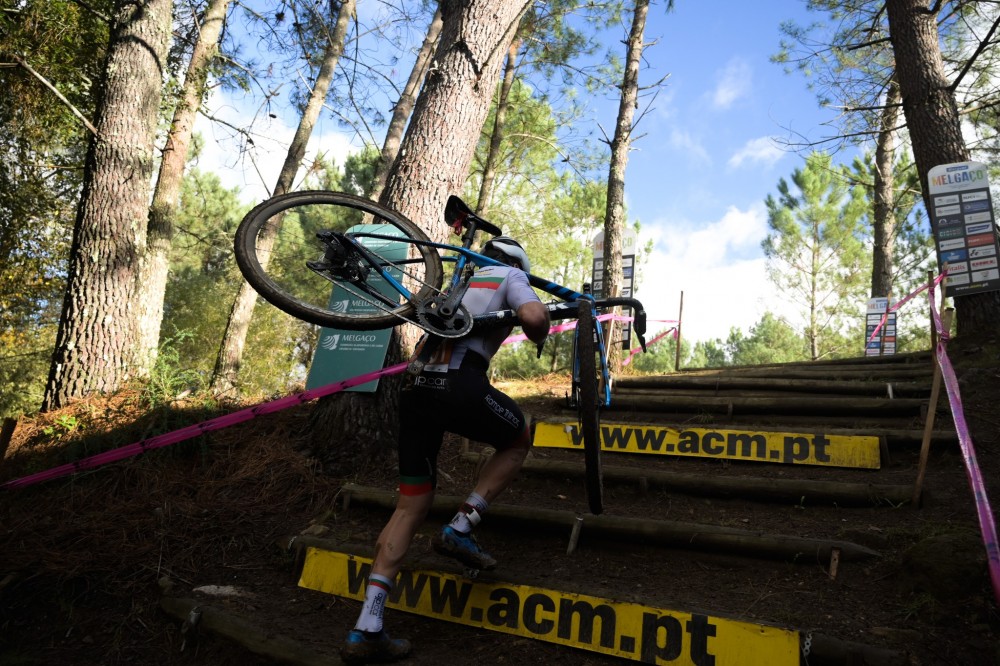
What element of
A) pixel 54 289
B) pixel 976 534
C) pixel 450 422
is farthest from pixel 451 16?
pixel 54 289

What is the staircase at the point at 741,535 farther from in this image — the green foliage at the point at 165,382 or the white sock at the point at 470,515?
the green foliage at the point at 165,382

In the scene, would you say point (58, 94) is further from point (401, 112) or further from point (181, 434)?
point (401, 112)

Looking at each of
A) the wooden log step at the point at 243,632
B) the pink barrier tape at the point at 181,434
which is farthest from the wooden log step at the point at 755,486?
the wooden log step at the point at 243,632

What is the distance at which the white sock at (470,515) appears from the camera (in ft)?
9.31

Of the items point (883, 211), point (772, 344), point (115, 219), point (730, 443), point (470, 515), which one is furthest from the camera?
point (772, 344)

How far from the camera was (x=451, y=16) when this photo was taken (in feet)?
17.0

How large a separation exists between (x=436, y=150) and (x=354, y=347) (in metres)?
1.82

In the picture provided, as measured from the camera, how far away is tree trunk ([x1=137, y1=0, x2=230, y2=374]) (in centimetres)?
583

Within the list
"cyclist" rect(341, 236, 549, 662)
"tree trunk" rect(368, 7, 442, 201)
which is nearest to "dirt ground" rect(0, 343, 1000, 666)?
"cyclist" rect(341, 236, 549, 662)

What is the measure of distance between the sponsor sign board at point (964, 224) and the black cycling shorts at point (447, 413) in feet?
22.0

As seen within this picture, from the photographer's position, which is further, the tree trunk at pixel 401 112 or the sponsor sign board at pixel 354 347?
the tree trunk at pixel 401 112

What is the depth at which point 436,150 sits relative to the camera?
482 cm

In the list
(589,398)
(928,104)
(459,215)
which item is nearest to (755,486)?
(589,398)

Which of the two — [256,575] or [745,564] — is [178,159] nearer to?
[256,575]
